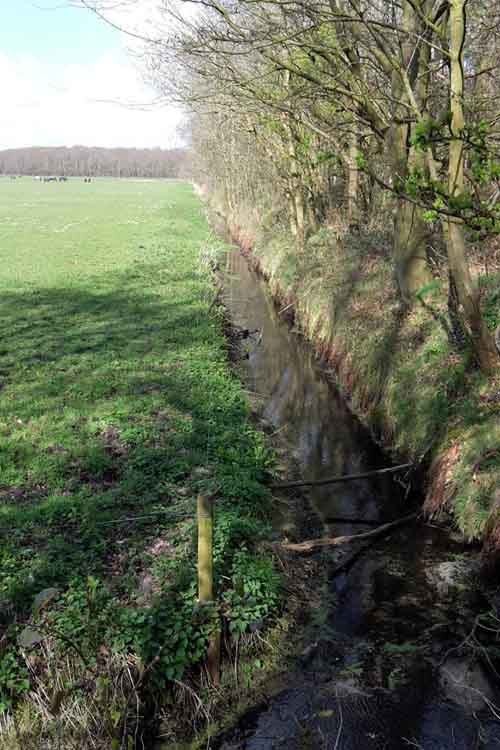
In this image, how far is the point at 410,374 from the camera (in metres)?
10.7

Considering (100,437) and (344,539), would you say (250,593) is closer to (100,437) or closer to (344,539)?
(344,539)

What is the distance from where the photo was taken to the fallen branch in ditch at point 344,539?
7672 mm

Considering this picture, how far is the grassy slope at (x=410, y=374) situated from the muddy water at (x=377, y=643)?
0.67m

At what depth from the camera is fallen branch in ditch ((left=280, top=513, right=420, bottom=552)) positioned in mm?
7672

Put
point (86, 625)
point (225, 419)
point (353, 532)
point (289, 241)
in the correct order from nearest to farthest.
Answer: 1. point (86, 625)
2. point (353, 532)
3. point (225, 419)
4. point (289, 241)

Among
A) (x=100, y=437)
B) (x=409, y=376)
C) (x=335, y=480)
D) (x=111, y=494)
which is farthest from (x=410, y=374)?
(x=111, y=494)

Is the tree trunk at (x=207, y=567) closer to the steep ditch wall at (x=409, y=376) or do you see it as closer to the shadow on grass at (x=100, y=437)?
the shadow on grass at (x=100, y=437)

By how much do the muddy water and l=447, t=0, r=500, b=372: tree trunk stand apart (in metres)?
2.56

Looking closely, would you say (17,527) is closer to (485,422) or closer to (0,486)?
(0,486)

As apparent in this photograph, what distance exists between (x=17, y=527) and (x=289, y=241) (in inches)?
759

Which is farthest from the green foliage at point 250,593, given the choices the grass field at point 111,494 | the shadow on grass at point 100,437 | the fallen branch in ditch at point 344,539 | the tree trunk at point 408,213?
the tree trunk at point 408,213

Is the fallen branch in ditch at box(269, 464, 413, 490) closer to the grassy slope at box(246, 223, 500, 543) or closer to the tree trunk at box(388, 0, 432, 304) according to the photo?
the grassy slope at box(246, 223, 500, 543)

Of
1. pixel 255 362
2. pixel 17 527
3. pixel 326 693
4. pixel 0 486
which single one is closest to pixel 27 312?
pixel 255 362

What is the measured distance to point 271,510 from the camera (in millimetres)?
8484
